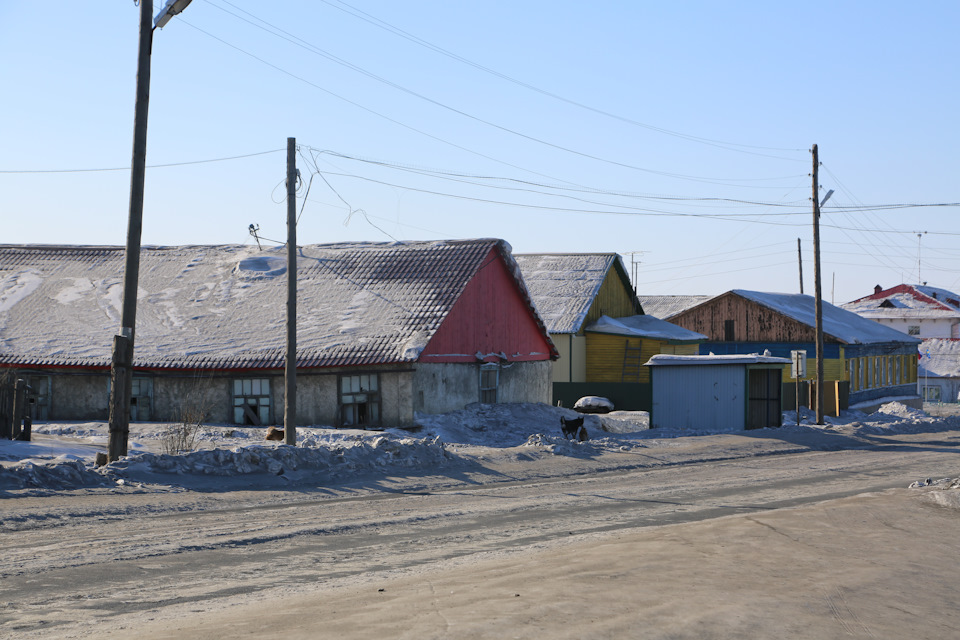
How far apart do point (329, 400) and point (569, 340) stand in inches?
707

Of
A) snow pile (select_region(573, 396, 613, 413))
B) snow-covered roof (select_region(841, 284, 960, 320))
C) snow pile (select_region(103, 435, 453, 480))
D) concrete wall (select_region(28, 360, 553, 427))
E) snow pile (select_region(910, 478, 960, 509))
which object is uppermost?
snow-covered roof (select_region(841, 284, 960, 320))

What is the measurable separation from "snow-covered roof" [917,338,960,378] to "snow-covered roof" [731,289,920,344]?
18.2 m

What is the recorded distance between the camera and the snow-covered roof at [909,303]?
9300cm

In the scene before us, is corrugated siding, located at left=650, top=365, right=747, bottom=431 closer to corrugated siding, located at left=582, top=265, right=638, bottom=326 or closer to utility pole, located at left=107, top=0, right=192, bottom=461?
corrugated siding, located at left=582, top=265, right=638, bottom=326

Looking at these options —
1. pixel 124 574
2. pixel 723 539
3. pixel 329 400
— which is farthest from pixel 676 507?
pixel 329 400

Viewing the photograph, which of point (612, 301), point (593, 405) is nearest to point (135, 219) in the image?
point (593, 405)

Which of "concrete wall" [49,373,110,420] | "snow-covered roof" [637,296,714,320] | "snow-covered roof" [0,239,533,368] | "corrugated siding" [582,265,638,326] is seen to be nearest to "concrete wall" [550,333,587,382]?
"corrugated siding" [582,265,638,326]

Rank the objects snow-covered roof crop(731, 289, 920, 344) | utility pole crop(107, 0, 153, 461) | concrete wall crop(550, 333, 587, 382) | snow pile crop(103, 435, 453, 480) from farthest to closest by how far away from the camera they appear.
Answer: snow-covered roof crop(731, 289, 920, 344) < concrete wall crop(550, 333, 587, 382) < snow pile crop(103, 435, 453, 480) < utility pole crop(107, 0, 153, 461)

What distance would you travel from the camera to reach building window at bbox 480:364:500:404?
31.6m

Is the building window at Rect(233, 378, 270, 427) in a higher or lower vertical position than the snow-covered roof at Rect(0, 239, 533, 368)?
lower

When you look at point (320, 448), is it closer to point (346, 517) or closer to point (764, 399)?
point (346, 517)

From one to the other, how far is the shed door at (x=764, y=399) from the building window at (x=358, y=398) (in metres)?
11.2

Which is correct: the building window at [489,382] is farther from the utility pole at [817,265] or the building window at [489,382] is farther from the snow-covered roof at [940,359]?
the snow-covered roof at [940,359]

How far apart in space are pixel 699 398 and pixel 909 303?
7555cm
